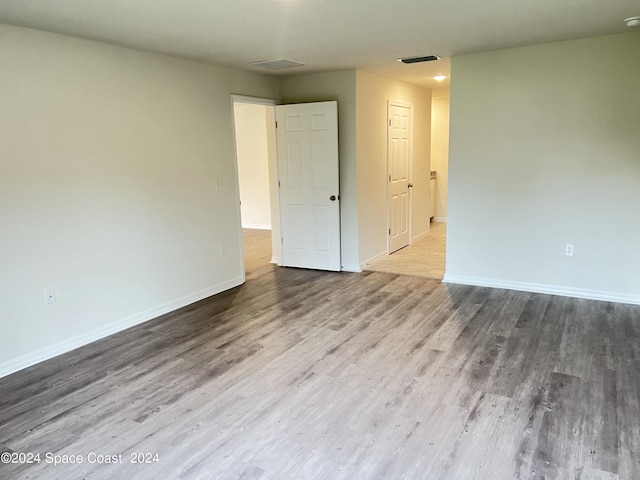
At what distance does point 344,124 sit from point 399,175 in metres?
1.47

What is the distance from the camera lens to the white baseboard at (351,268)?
5.50 metres

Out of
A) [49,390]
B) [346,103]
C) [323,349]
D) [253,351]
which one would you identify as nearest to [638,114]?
[346,103]

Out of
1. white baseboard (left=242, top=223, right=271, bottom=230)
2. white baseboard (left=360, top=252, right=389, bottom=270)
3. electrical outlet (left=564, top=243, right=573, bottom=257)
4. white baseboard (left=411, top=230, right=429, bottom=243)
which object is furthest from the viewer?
white baseboard (left=242, top=223, right=271, bottom=230)

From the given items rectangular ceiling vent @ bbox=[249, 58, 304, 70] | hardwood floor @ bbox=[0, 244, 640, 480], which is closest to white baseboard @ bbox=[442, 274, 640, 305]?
hardwood floor @ bbox=[0, 244, 640, 480]

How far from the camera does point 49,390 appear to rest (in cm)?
290

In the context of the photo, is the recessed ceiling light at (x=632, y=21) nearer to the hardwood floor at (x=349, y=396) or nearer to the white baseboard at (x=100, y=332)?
the hardwood floor at (x=349, y=396)

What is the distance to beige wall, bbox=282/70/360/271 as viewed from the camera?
17.1ft

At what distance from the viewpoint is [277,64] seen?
15.3ft

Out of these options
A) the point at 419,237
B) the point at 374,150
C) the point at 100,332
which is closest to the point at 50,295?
the point at 100,332

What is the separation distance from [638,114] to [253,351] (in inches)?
150

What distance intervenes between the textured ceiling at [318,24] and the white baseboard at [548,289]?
7.56 feet

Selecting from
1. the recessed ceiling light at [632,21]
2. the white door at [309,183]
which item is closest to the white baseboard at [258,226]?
the white door at [309,183]

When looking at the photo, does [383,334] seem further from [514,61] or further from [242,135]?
[242,135]

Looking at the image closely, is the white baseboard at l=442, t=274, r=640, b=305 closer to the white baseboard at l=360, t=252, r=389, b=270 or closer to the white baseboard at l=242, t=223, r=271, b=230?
the white baseboard at l=360, t=252, r=389, b=270
